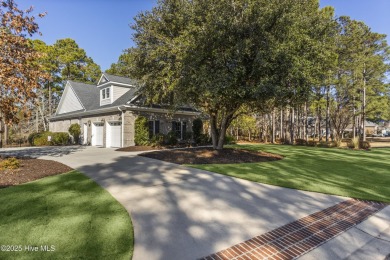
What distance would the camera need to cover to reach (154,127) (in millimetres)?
18609

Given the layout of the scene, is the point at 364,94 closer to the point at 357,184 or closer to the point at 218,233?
the point at 357,184

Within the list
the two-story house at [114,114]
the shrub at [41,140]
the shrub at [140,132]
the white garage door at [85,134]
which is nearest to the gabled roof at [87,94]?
the two-story house at [114,114]

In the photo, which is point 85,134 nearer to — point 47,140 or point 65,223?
point 47,140

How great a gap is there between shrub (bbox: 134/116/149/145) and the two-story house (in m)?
0.37

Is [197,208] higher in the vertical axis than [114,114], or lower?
lower

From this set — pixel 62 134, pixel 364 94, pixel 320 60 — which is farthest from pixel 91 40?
pixel 364 94

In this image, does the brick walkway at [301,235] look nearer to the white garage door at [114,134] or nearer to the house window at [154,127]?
the house window at [154,127]

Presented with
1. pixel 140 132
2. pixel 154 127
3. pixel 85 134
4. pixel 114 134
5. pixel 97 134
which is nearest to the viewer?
pixel 140 132

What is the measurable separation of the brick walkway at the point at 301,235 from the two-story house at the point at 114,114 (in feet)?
45.3

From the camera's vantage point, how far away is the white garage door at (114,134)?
57.2 feet

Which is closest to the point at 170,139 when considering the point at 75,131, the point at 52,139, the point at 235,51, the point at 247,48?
the point at 75,131

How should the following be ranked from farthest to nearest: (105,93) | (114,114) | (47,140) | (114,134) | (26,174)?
1. (47,140)
2. (105,93)
3. (114,134)
4. (114,114)
5. (26,174)

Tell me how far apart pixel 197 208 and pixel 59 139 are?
809 inches

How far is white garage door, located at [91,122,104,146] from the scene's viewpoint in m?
19.4
